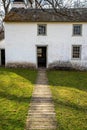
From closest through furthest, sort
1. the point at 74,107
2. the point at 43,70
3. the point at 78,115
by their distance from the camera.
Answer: the point at 78,115
the point at 74,107
the point at 43,70

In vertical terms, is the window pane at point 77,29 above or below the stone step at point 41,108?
above

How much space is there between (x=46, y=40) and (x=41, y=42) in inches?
23.9

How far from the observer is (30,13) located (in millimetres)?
30547

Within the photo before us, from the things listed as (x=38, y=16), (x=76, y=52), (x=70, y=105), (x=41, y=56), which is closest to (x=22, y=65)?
(x=41, y=56)

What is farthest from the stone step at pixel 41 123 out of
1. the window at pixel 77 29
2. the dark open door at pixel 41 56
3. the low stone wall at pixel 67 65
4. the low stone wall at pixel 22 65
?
the dark open door at pixel 41 56

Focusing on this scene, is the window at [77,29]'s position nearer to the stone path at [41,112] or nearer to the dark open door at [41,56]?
the dark open door at [41,56]

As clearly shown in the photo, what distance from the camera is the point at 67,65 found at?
29.5m

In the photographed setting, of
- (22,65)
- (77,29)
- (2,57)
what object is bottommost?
(22,65)

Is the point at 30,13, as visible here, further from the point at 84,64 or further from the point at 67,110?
the point at 67,110

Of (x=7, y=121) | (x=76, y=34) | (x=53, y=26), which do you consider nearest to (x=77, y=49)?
(x=76, y=34)

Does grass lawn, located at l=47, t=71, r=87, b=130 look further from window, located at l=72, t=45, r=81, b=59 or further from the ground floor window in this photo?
the ground floor window

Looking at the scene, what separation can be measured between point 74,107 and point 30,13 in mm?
19262

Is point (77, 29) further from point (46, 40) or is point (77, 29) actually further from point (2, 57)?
point (2, 57)

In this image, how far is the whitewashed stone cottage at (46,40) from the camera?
96.3ft
